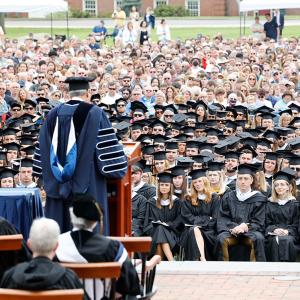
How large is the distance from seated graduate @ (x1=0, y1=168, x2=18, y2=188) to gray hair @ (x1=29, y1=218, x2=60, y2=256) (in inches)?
307

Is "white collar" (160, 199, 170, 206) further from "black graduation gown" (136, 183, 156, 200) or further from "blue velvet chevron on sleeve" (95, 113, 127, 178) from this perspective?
"blue velvet chevron on sleeve" (95, 113, 127, 178)

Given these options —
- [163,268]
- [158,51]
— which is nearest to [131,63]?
[158,51]

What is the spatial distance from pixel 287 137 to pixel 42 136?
1033 cm

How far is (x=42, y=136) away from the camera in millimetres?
10047

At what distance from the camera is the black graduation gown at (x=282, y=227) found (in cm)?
1406

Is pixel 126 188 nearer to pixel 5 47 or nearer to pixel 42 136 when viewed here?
pixel 42 136

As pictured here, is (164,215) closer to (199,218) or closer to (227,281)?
(199,218)

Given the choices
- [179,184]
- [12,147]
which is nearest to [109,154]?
[179,184]

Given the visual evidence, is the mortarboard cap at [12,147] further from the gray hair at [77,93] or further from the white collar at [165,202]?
the gray hair at [77,93]

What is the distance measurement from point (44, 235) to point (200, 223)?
752 cm

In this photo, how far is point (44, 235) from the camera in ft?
24.3

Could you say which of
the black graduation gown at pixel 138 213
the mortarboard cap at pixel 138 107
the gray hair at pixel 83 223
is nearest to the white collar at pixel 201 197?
the black graduation gown at pixel 138 213

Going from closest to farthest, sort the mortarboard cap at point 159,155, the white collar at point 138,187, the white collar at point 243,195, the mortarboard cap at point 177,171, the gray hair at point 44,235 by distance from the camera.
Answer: the gray hair at point 44,235 < the white collar at point 243,195 < the mortarboard cap at point 177,171 < the white collar at point 138,187 < the mortarboard cap at point 159,155

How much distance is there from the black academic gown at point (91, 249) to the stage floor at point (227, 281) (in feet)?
7.77
